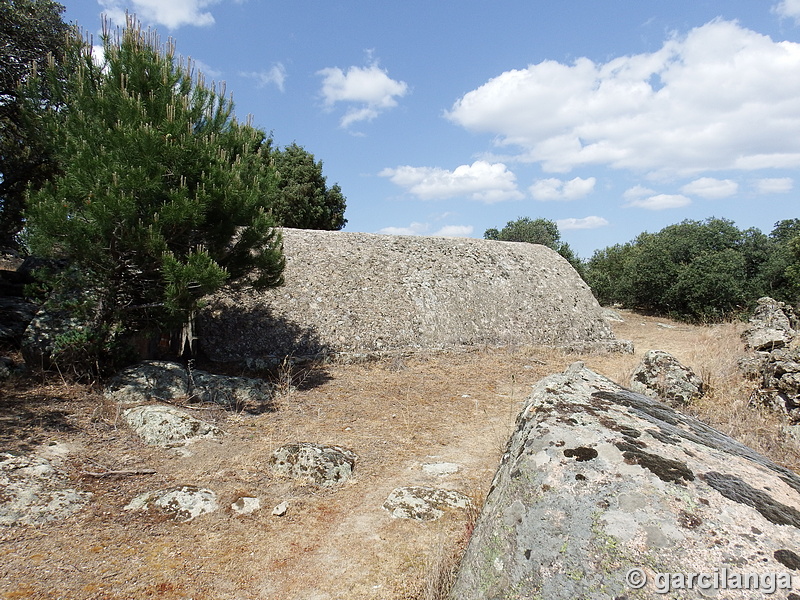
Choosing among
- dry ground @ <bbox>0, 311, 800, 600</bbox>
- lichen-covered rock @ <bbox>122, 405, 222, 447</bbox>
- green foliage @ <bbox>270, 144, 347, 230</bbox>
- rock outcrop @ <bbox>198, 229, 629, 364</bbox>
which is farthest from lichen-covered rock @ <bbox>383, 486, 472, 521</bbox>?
green foliage @ <bbox>270, 144, 347, 230</bbox>

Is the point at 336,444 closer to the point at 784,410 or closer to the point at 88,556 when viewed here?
the point at 88,556

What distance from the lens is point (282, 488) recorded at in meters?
4.24

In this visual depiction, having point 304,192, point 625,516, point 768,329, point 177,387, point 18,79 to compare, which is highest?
point 304,192

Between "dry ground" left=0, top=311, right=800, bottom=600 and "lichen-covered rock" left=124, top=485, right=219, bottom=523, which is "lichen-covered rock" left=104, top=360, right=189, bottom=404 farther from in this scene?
"lichen-covered rock" left=124, top=485, right=219, bottom=523

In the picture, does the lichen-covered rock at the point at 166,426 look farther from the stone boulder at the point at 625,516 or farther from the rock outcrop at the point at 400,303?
the stone boulder at the point at 625,516

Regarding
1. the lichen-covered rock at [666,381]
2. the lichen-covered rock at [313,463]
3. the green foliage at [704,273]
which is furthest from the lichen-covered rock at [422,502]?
the green foliage at [704,273]

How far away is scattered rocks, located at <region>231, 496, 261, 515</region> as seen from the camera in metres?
3.83

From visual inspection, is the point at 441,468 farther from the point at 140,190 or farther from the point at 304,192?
the point at 304,192

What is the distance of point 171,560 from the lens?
10.3 feet

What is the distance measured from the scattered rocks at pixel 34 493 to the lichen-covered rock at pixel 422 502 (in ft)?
8.68

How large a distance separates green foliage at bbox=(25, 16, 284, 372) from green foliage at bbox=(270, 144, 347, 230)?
15.0 meters

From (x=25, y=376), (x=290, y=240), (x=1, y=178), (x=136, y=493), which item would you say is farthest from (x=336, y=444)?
(x=1, y=178)

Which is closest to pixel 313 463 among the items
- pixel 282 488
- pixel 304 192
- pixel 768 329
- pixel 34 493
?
pixel 282 488

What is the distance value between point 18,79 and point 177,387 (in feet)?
22.9
